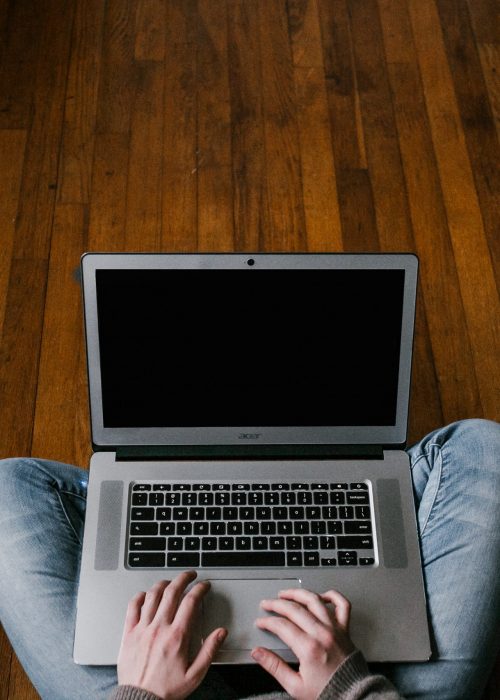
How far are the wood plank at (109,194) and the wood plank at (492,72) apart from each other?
916 mm

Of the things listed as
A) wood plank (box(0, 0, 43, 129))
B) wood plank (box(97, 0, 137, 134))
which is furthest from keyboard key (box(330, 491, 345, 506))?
wood plank (box(0, 0, 43, 129))

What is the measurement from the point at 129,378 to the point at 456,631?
1.76ft

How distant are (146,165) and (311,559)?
1133 mm

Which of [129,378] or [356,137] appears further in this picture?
[356,137]

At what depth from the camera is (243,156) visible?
1.88 meters

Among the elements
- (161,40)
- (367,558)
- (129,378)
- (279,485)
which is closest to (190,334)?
(129,378)

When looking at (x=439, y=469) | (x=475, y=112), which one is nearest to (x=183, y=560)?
(x=439, y=469)

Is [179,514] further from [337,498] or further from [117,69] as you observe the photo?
[117,69]

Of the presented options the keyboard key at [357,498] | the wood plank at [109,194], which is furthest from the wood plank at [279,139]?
the keyboard key at [357,498]

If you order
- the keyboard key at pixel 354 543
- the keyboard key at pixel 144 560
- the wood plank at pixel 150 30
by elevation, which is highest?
the wood plank at pixel 150 30

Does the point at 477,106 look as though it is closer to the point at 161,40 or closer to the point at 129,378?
the point at 161,40

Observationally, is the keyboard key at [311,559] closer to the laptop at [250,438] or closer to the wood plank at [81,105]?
the laptop at [250,438]

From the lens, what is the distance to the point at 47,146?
187cm

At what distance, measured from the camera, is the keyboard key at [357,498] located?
1.07m
